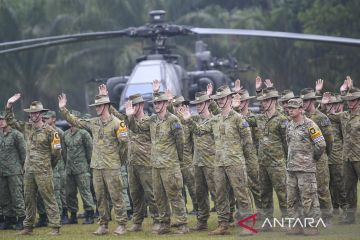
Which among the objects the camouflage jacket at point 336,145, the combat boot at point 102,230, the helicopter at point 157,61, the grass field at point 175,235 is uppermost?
the helicopter at point 157,61

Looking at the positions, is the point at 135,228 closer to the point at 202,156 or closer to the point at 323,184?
the point at 202,156

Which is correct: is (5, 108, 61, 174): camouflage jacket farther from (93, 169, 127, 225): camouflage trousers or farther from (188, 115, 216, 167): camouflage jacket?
(188, 115, 216, 167): camouflage jacket

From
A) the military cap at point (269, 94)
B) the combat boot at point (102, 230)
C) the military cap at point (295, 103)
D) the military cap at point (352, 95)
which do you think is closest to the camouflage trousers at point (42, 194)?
the combat boot at point (102, 230)

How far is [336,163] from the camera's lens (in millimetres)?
14086

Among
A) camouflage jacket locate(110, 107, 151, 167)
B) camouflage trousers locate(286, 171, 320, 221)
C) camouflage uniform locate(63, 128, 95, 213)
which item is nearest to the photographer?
camouflage trousers locate(286, 171, 320, 221)

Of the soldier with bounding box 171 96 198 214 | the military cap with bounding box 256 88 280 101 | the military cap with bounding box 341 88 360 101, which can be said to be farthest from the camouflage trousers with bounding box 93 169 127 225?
the military cap with bounding box 341 88 360 101

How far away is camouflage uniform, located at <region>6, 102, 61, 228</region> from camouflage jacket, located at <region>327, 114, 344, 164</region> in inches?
162

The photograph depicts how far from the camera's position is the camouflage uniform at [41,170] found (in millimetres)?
13266

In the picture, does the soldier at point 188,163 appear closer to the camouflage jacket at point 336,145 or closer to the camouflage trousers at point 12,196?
the camouflage jacket at point 336,145

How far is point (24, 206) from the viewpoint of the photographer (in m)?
14.5

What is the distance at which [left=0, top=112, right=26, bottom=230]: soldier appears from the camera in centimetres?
1448

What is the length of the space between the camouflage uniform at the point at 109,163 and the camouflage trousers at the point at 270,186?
1977mm

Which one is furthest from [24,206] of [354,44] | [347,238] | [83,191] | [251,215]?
[354,44]

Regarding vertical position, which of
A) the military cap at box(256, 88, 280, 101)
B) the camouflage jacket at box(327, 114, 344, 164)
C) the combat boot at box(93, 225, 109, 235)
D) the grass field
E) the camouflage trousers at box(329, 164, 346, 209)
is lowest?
the grass field
